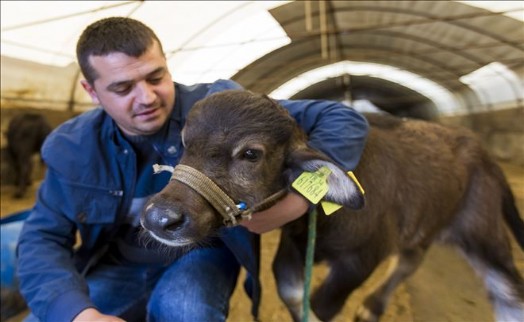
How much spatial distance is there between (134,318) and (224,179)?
1.15 meters

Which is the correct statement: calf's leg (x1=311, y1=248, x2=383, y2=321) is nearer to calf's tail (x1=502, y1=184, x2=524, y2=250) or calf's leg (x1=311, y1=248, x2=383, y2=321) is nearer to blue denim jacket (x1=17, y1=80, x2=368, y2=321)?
blue denim jacket (x1=17, y1=80, x2=368, y2=321)

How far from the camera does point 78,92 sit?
922cm

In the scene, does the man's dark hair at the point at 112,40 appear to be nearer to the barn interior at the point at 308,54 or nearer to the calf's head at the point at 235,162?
the calf's head at the point at 235,162

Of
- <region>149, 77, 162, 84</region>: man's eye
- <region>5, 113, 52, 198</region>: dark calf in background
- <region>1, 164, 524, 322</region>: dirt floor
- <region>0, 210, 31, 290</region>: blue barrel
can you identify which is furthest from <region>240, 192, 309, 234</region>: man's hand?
<region>5, 113, 52, 198</region>: dark calf in background

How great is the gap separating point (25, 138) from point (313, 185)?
23.8 feet

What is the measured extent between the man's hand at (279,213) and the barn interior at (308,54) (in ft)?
4.80

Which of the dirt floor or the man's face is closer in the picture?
the man's face

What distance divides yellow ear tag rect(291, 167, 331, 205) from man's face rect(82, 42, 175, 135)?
30.3 inches

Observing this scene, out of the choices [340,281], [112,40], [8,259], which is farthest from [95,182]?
[8,259]

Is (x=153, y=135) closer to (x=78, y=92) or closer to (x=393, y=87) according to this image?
(x=78, y=92)

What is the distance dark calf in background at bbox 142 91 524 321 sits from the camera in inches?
65.8

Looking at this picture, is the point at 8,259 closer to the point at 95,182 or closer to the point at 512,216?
the point at 95,182

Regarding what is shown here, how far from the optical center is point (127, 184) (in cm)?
218

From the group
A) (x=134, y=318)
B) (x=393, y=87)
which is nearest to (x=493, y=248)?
(x=134, y=318)
